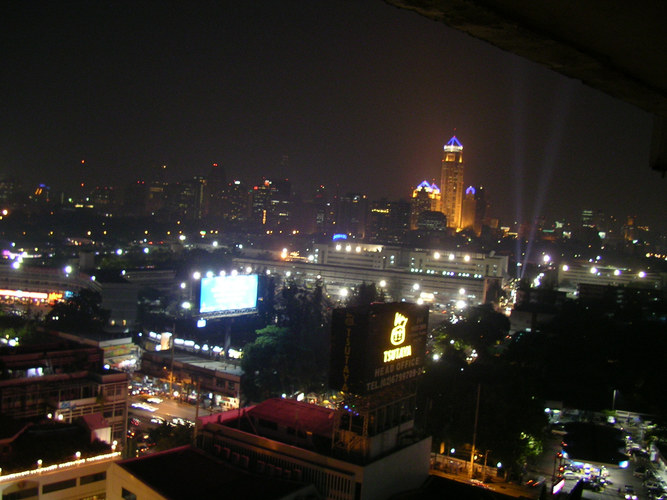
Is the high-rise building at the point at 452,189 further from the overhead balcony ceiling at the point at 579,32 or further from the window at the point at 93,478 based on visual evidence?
the overhead balcony ceiling at the point at 579,32

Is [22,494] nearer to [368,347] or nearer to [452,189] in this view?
[368,347]

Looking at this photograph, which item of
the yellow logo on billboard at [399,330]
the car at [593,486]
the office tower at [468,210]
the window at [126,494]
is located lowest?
the car at [593,486]

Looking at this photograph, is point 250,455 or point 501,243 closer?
point 250,455

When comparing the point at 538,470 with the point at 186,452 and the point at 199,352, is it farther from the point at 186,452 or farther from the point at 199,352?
the point at 199,352

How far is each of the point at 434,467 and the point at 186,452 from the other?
4730 mm

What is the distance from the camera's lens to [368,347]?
23.4ft

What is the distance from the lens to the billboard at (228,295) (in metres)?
14.9

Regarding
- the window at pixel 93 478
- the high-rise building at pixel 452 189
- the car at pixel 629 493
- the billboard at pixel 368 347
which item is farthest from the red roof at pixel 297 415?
the high-rise building at pixel 452 189

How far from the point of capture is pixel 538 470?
35.2 feet

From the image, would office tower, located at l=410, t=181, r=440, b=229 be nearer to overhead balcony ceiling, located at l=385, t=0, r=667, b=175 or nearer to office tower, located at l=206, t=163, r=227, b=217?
office tower, located at l=206, t=163, r=227, b=217

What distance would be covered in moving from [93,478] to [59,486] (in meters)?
0.48

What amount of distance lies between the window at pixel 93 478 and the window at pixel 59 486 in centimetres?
12

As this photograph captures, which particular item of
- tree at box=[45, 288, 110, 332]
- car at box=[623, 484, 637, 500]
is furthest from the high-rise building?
car at box=[623, 484, 637, 500]

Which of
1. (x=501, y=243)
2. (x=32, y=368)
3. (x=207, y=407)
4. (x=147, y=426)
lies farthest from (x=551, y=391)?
(x=501, y=243)
